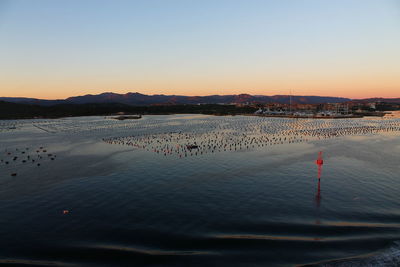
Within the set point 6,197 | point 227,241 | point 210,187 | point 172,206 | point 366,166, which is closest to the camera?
point 227,241

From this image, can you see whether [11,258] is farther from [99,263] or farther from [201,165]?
[201,165]

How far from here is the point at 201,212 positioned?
23.6m

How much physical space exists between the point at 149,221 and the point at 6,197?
59.9ft

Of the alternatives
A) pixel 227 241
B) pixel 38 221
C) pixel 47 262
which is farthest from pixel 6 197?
pixel 227 241

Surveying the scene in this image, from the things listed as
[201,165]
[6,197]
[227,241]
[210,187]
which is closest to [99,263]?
[227,241]

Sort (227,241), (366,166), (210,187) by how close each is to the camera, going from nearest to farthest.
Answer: (227,241), (210,187), (366,166)

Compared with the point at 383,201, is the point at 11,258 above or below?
below

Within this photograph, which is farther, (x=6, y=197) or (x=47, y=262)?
(x=6, y=197)

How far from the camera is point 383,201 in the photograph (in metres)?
25.6

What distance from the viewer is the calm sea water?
56.8ft

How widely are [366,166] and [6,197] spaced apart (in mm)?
49606

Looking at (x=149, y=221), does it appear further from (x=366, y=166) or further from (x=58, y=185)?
(x=366, y=166)

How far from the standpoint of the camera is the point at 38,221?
72.9 ft

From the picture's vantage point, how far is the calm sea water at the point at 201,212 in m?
17.3
